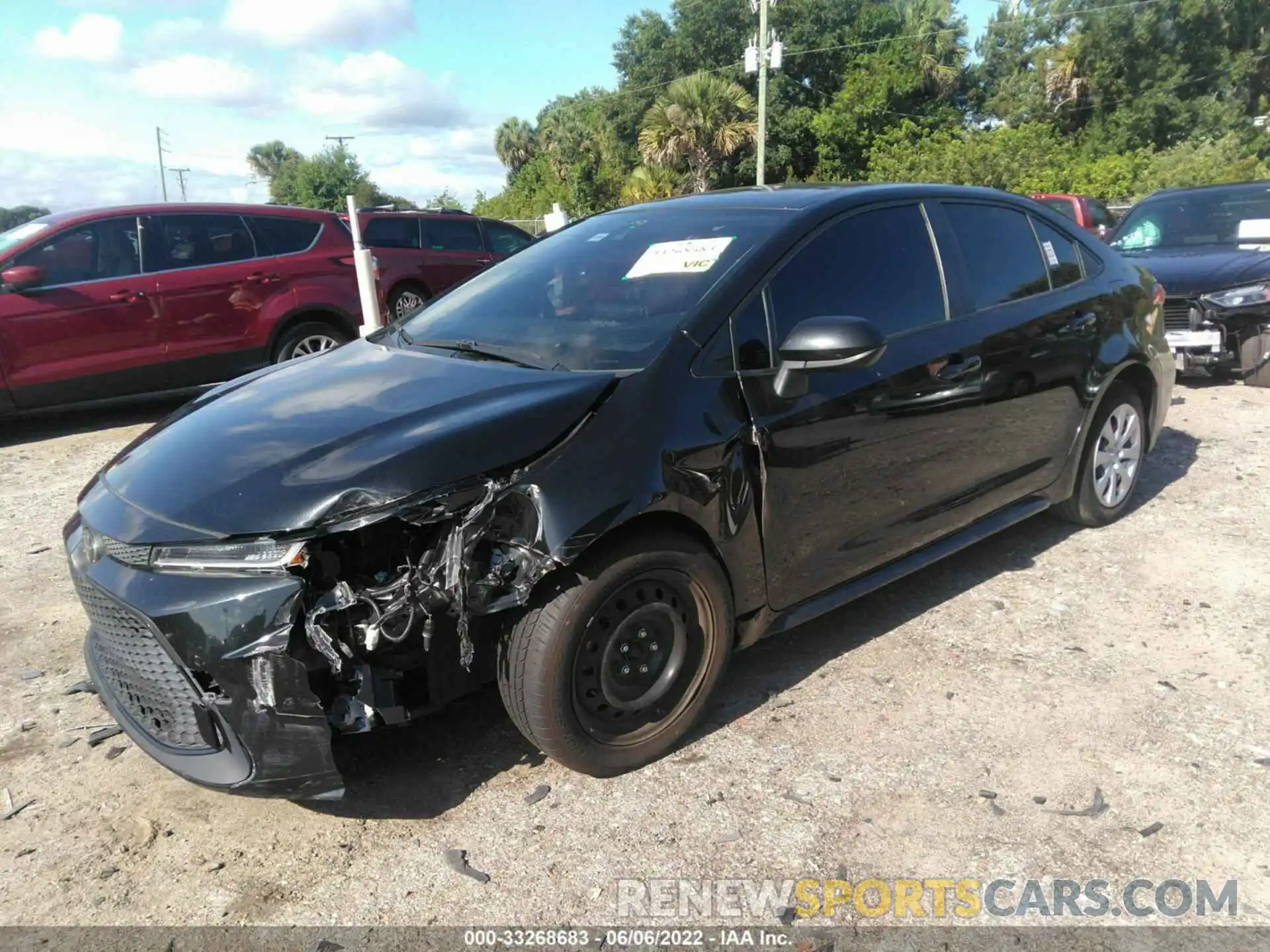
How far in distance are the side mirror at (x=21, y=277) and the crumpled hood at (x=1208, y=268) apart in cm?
818

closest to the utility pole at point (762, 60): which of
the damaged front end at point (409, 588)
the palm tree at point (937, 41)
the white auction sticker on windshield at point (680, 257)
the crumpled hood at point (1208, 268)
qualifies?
the palm tree at point (937, 41)

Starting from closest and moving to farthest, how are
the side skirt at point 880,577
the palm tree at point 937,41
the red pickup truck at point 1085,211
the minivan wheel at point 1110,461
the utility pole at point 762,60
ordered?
the side skirt at point 880,577, the minivan wheel at point 1110,461, the red pickup truck at point 1085,211, the utility pole at point 762,60, the palm tree at point 937,41

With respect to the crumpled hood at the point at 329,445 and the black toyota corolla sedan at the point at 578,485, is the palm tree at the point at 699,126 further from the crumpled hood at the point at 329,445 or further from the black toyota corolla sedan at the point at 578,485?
the crumpled hood at the point at 329,445

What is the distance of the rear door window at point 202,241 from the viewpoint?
739cm

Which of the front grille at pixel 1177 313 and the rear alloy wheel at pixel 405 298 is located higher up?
the rear alloy wheel at pixel 405 298

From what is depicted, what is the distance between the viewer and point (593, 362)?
2.87m

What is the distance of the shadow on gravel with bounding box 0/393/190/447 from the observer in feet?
24.0

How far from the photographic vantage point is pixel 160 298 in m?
7.23

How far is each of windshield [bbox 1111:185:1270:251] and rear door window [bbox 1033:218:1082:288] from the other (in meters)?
4.79

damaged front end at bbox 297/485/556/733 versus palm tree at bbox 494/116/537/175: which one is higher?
palm tree at bbox 494/116/537/175

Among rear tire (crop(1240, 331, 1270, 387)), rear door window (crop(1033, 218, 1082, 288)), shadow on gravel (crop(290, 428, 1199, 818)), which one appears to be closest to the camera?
shadow on gravel (crop(290, 428, 1199, 818))

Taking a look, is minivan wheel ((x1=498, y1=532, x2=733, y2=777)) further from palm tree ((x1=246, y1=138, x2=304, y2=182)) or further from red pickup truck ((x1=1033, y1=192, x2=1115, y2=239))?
palm tree ((x1=246, y1=138, x2=304, y2=182))

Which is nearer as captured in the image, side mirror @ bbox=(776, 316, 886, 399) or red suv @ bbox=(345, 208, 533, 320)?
side mirror @ bbox=(776, 316, 886, 399)

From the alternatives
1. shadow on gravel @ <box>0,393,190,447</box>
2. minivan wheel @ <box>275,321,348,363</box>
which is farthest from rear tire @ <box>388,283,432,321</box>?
shadow on gravel @ <box>0,393,190,447</box>
